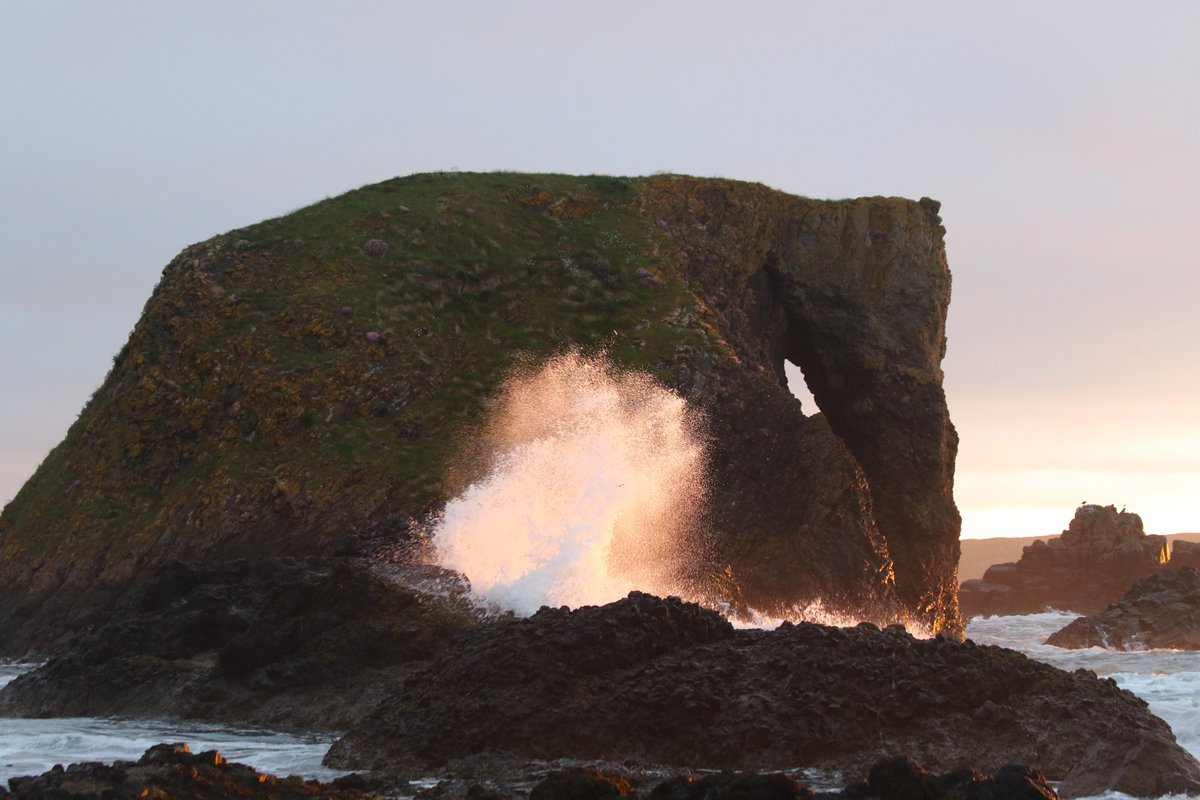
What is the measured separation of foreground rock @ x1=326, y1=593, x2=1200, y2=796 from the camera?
15.9 m

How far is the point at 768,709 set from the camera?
1659 centimetres

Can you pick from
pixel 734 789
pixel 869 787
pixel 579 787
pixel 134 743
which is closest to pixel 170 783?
pixel 579 787

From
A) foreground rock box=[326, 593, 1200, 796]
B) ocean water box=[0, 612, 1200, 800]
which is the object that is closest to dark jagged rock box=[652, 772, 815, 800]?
foreground rock box=[326, 593, 1200, 796]

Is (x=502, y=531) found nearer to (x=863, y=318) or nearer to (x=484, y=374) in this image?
(x=484, y=374)

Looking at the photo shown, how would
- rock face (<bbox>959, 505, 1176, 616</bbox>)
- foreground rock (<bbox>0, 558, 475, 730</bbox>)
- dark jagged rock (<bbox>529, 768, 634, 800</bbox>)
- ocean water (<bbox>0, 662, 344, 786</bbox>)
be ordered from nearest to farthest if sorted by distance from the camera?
dark jagged rock (<bbox>529, 768, 634, 800</bbox>), ocean water (<bbox>0, 662, 344, 786</bbox>), foreground rock (<bbox>0, 558, 475, 730</bbox>), rock face (<bbox>959, 505, 1176, 616</bbox>)

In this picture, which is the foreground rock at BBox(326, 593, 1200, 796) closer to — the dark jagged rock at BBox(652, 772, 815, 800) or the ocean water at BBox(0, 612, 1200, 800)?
the ocean water at BBox(0, 612, 1200, 800)

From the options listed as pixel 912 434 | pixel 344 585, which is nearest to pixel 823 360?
pixel 912 434

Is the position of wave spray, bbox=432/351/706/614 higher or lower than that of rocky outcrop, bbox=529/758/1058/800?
higher

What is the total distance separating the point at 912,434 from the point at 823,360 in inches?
175

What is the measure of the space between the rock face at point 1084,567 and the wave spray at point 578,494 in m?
56.2

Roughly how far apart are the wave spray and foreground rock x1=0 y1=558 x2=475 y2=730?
241 centimetres

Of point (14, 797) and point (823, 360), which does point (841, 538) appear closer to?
point (823, 360)

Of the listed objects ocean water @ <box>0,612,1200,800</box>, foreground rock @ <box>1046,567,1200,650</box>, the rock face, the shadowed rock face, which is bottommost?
ocean water @ <box>0,612,1200,800</box>

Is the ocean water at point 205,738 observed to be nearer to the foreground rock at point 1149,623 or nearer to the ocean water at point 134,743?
the ocean water at point 134,743
